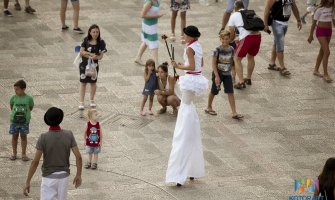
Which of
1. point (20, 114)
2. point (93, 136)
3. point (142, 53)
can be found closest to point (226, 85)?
point (142, 53)

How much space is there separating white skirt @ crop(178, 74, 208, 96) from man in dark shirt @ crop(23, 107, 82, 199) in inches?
103

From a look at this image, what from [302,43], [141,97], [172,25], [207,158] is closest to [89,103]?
[141,97]

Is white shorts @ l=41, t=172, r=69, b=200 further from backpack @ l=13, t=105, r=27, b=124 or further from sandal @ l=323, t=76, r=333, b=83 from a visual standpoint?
sandal @ l=323, t=76, r=333, b=83

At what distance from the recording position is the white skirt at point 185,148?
13906mm

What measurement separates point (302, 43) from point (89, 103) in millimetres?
6331

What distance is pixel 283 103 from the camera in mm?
17781

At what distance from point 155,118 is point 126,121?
22.2 inches

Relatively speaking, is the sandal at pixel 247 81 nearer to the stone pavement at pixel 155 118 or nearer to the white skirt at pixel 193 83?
the stone pavement at pixel 155 118

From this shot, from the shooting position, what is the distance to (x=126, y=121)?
A: 16.6 metres

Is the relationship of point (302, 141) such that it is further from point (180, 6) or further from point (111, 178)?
point (180, 6)

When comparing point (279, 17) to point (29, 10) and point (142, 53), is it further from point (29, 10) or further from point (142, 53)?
point (29, 10)

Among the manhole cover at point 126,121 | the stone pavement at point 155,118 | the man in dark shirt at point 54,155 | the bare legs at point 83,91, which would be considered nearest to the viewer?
the man in dark shirt at point 54,155

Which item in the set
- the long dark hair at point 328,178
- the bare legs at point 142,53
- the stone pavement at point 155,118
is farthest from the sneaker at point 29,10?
the long dark hair at point 328,178

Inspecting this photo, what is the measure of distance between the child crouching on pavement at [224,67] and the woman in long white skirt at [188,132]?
2574 mm
